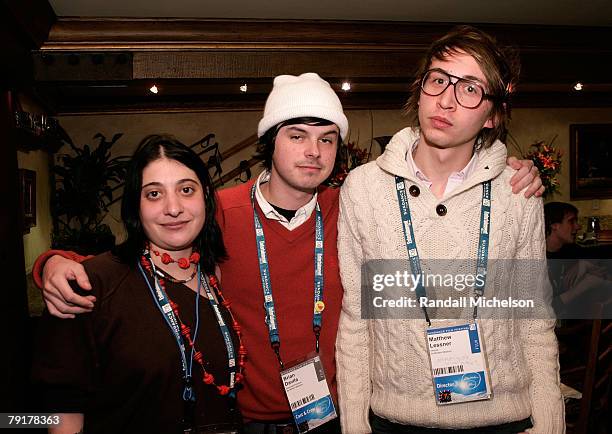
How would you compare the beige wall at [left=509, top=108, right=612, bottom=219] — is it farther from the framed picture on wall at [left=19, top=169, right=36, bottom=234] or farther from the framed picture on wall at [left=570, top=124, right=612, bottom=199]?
the framed picture on wall at [left=19, top=169, right=36, bottom=234]

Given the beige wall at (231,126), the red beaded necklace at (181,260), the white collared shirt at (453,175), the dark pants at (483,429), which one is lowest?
the dark pants at (483,429)

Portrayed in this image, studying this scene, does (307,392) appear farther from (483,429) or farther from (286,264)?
(483,429)

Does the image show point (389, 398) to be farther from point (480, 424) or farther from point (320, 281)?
point (320, 281)

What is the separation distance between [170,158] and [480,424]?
1.23 m

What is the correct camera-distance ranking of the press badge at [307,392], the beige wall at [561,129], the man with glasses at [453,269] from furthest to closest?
the beige wall at [561,129], the press badge at [307,392], the man with glasses at [453,269]

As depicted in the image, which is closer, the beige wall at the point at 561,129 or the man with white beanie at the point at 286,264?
the man with white beanie at the point at 286,264

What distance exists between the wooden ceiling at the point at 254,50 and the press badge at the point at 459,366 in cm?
298

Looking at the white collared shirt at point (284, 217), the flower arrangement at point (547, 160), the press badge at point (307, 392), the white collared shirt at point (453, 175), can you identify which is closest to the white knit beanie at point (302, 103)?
the white collared shirt at point (284, 217)

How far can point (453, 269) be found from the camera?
1508 mm

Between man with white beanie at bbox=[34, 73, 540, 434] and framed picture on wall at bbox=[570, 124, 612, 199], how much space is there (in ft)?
20.5

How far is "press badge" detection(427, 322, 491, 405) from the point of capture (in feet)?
4.83

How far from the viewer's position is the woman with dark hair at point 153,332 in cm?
139

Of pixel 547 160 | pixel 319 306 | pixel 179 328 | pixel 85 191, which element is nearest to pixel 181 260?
pixel 179 328

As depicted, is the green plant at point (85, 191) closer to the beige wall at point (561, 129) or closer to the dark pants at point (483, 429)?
the dark pants at point (483, 429)
